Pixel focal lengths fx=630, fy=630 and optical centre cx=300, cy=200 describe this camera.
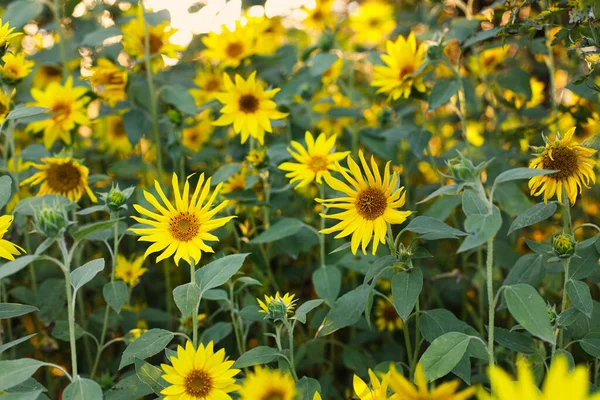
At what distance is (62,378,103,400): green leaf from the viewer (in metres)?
0.93

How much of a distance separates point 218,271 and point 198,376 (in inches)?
6.8

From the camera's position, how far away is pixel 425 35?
1.86 metres

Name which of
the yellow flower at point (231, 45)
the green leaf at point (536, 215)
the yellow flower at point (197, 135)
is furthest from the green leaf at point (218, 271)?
the yellow flower at point (197, 135)

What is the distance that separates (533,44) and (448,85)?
31 centimetres

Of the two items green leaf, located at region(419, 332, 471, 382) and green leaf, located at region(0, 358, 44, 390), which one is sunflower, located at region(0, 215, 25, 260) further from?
green leaf, located at region(419, 332, 471, 382)

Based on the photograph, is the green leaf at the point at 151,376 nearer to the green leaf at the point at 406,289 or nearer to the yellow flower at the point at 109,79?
the green leaf at the point at 406,289

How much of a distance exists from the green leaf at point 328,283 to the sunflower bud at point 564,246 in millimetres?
442

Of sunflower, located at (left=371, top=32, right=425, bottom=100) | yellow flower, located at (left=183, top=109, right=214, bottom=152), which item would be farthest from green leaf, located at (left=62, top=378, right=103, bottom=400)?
yellow flower, located at (left=183, top=109, right=214, bottom=152)

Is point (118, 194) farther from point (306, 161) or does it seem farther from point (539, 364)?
point (539, 364)

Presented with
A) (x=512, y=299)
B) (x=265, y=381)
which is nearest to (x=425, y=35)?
(x=512, y=299)

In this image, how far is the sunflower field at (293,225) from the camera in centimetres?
101

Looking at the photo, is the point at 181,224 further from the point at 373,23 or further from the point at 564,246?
the point at 373,23

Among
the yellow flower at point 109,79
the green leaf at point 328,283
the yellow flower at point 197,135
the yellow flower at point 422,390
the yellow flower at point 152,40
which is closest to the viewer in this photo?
the yellow flower at point 422,390

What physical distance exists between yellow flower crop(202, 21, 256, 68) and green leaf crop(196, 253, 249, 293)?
95cm
